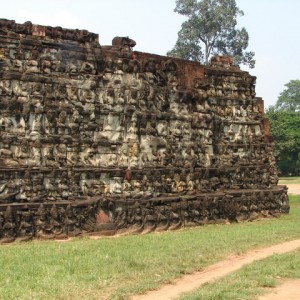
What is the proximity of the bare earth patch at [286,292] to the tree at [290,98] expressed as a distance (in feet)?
272

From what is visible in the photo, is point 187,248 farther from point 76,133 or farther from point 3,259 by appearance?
point 76,133

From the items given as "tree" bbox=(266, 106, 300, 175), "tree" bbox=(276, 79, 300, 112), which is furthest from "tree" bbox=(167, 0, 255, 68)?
"tree" bbox=(276, 79, 300, 112)

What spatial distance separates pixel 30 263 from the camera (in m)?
8.86

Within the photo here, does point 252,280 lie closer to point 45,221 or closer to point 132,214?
point 45,221

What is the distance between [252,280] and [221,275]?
2.56ft

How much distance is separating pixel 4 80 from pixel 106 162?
11.4ft

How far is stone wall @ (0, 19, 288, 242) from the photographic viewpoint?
41.6 ft

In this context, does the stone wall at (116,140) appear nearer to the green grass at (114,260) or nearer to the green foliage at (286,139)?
the green grass at (114,260)

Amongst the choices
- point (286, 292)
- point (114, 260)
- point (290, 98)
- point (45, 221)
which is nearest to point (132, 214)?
point (45, 221)

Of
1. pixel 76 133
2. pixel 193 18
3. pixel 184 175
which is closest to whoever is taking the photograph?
pixel 76 133

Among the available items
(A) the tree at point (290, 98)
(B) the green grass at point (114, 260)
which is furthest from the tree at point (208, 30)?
(A) the tree at point (290, 98)

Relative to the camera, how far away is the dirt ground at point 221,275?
714 cm

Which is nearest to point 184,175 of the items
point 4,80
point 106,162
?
point 106,162

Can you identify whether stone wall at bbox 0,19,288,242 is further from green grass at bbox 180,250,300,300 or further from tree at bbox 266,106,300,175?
tree at bbox 266,106,300,175
